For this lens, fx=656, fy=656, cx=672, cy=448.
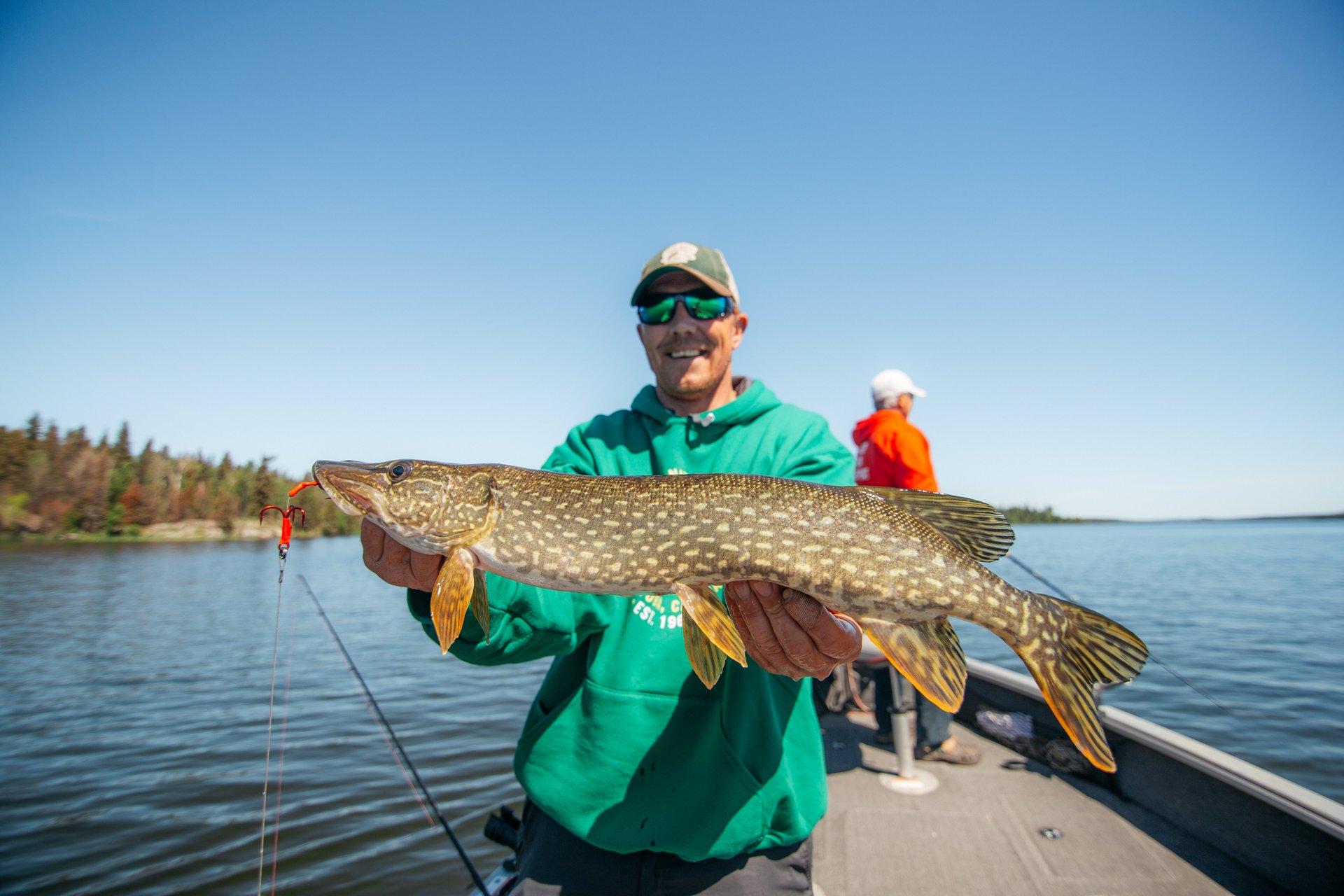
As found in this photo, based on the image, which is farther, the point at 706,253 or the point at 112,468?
the point at 112,468

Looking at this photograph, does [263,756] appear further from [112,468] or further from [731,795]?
[112,468]

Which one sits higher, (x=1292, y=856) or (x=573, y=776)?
(x=573, y=776)

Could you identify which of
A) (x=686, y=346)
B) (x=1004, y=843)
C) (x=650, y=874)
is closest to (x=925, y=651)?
(x=650, y=874)

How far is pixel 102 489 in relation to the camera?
5253 cm

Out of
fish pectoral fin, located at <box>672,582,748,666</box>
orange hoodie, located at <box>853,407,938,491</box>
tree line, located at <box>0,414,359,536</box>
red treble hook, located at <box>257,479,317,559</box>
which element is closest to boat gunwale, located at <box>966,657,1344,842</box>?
fish pectoral fin, located at <box>672,582,748,666</box>

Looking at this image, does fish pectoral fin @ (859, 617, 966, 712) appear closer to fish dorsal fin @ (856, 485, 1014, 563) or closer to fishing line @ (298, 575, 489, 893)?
fish dorsal fin @ (856, 485, 1014, 563)

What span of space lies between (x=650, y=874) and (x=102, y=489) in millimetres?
68045

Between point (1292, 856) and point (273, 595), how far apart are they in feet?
76.6

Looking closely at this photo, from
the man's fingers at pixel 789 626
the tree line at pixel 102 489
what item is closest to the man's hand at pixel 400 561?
the man's fingers at pixel 789 626

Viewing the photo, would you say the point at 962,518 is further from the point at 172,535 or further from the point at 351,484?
the point at 172,535

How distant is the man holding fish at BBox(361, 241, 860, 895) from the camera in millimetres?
1980

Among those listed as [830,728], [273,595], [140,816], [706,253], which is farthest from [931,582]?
[273,595]

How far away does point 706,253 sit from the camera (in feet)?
9.27

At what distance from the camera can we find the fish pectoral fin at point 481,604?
6.60 ft
